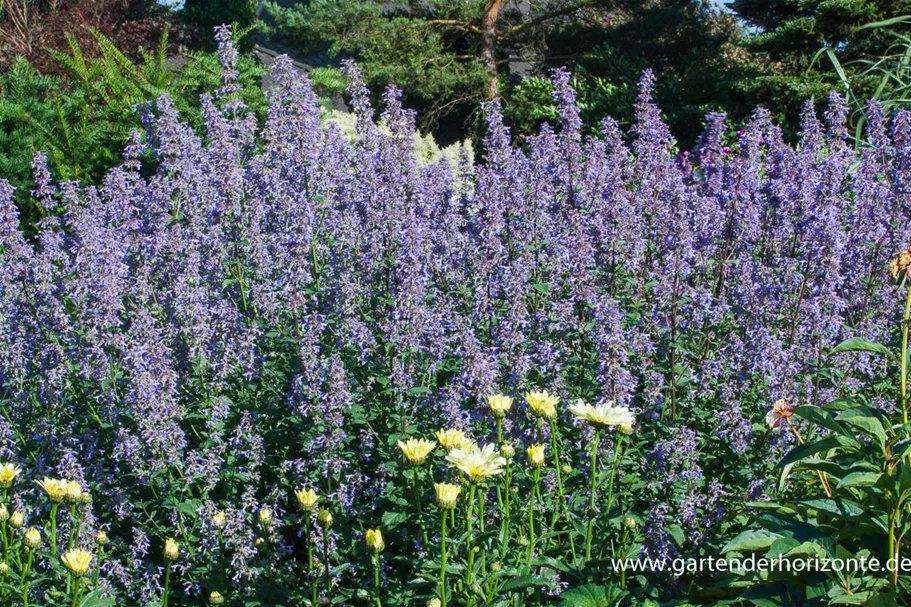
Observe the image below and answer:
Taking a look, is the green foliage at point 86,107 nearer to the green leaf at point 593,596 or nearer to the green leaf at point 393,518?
the green leaf at point 393,518

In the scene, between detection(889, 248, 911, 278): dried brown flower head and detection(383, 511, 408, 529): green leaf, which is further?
detection(383, 511, 408, 529): green leaf

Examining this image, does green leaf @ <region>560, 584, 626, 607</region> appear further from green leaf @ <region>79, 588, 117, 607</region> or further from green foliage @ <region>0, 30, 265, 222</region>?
green foliage @ <region>0, 30, 265, 222</region>

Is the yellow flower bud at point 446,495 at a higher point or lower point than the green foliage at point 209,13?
lower

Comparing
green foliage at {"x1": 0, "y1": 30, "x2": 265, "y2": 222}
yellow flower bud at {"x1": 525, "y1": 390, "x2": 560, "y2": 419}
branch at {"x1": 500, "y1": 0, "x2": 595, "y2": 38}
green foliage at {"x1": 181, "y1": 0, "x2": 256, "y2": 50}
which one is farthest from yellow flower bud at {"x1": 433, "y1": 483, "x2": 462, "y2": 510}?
branch at {"x1": 500, "y1": 0, "x2": 595, "y2": 38}

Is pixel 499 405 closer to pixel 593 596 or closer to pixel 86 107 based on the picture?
pixel 593 596

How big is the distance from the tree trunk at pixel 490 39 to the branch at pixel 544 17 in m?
0.31

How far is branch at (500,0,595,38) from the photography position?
1731cm

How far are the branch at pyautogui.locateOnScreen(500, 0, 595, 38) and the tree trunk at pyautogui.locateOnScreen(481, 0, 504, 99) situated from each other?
31cm

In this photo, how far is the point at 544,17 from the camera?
17.9 metres

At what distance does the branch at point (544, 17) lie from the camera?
56.8 feet

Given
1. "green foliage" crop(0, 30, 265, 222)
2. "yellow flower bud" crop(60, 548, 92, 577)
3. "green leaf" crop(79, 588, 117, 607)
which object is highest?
"green foliage" crop(0, 30, 265, 222)

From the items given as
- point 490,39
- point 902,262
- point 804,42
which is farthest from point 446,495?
point 490,39

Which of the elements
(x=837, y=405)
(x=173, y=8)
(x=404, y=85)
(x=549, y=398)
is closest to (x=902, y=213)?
(x=837, y=405)

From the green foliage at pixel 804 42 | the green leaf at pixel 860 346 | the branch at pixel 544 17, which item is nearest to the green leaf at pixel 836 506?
the green leaf at pixel 860 346
